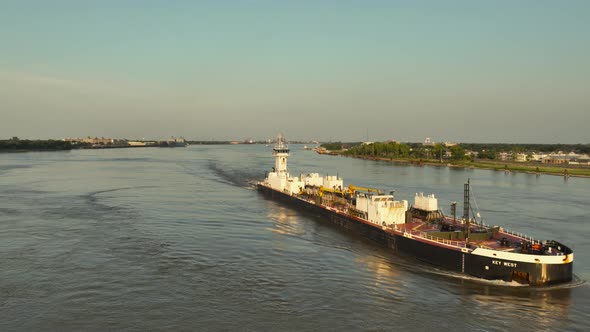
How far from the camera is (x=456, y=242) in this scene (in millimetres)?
31422

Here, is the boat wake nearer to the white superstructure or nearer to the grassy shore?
the white superstructure

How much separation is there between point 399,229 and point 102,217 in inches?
1257

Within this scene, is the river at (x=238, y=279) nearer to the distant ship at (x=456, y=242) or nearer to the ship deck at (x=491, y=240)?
the distant ship at (x=456, y=242)

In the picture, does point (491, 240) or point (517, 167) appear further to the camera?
point (517, 167)

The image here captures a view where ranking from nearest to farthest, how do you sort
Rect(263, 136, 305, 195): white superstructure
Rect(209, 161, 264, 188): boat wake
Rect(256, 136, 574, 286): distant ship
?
Rect(256, 136, 574, 286): distant ship < Rect(263, 136, 305, 195): white superstructure < Rect(209, 161, 264, 188): boat wake

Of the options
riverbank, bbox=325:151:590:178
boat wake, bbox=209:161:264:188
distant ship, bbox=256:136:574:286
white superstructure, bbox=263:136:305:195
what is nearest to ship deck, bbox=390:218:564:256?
distant ship, bbox=256:136:574:286

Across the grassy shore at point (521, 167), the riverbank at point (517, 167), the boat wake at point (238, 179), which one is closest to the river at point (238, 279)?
the boat wake at point (238, 179)

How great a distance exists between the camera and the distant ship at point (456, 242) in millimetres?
27359

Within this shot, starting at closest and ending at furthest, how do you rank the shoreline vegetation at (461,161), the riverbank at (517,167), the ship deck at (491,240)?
1. the ship deck at (491,240)
2. the riverbank at (517,167)
3. the shoreline vegetation at (461,161)

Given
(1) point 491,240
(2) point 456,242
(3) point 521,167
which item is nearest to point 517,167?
(3) point 521,167

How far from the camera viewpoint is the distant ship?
27.4 m

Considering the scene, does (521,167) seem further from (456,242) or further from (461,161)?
(456,242)

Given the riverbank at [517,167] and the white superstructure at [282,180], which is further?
the riverbank at [517,167]

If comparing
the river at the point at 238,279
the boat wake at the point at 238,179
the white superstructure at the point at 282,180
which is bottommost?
the river at the point at 238,279
